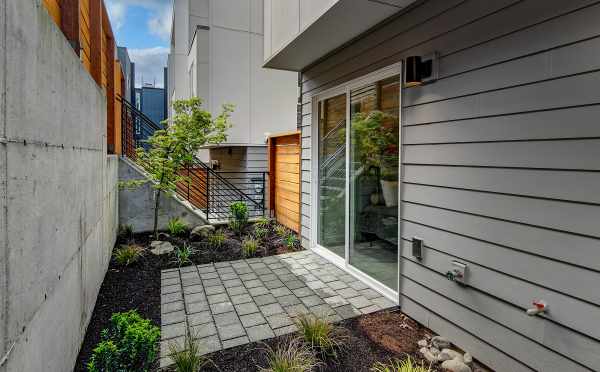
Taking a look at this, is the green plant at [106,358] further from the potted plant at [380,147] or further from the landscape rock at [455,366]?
the potted plant at [380,147]

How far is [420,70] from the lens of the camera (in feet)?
8.89

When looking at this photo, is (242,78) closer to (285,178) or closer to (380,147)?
(285,178)

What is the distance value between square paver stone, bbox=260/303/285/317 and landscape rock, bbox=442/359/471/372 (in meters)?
1.36

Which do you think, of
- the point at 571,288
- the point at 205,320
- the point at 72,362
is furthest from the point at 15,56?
the point at 571,288

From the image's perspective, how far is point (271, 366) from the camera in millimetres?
2178

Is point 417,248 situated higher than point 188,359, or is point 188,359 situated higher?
point 417,248

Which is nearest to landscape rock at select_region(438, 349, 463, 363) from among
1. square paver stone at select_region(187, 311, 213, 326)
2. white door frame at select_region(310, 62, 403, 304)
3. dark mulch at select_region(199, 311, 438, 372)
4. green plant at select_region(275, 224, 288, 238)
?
dark mulch at select_region(199, 311, 438, 372)

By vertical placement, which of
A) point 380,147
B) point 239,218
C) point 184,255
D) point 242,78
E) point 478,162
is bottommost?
point 184,255

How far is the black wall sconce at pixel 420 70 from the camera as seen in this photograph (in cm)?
263

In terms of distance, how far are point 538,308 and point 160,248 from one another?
4434 mm

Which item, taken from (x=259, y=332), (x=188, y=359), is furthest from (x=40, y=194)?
(x=259, y=332)

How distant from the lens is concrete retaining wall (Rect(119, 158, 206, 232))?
227 inches

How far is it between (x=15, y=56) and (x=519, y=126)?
8.01 ft

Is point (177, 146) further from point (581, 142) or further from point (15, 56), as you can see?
point (581, 142)
